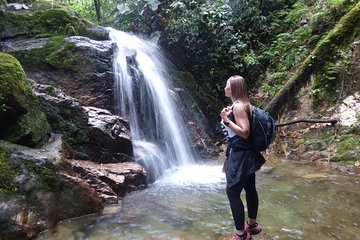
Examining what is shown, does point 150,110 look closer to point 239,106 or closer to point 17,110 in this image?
point 17,110

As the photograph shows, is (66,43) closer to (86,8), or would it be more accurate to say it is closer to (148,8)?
(148,8)

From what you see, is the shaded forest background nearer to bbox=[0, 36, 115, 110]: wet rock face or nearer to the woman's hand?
bbox=[0, 36, 115, 110]: wet rock face

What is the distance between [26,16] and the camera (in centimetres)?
831

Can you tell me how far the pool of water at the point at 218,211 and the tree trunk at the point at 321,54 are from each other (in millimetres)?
2818

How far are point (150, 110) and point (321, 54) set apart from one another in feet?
15.8

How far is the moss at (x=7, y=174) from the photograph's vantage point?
12.1 feet

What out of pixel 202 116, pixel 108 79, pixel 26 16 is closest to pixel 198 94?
pixel 202 116

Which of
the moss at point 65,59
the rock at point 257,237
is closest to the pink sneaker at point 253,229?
the rock at point 257,237

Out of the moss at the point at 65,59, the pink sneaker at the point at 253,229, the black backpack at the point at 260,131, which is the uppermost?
the moss at the point at 65,59

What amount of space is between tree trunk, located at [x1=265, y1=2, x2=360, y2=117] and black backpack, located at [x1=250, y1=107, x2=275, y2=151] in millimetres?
5973

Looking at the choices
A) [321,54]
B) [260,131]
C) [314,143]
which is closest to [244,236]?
[260,131]

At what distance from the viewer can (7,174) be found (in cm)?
377

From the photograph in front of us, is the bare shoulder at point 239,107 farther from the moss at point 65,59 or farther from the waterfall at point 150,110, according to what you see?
the moss at point 65,59

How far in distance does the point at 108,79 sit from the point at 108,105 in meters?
0.61
